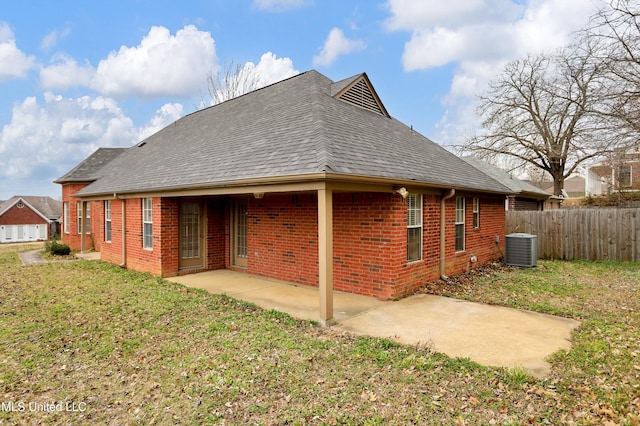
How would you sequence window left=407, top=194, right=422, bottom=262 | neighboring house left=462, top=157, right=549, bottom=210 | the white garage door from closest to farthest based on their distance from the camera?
window left=407, top=194, right=422, bottom=262, neighboring house left=462, top=157, right=549, bottom=210, the white garage door

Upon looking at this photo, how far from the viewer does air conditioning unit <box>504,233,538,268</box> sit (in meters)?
11.2

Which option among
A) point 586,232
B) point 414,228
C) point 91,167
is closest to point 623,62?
point 586,232

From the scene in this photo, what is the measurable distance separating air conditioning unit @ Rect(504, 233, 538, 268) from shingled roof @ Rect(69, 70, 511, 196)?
1.77m

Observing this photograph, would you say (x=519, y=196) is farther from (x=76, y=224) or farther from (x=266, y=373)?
(x=76, y=224)

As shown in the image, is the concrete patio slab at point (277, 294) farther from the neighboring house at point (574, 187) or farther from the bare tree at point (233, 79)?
the neighboring house at point (574, 187)

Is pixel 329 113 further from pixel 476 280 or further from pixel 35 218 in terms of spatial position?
pixel 35 218

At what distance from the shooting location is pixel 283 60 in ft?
88.9

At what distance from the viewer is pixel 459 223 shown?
9852 millimetres

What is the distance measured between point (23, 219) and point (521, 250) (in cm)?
5205

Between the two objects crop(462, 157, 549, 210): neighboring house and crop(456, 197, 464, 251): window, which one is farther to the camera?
crop(462, 157, 549, 210): neighboring house

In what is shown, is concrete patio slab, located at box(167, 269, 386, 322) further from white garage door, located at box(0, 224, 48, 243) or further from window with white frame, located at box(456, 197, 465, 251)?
white garage door, located at box(0, 224, 48, 243)

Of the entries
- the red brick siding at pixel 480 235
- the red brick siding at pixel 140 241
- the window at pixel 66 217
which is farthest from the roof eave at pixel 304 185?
the window at pixel 66 217

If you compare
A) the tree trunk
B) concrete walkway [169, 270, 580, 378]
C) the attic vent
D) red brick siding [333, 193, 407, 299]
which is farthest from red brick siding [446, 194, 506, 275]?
the tree trunk

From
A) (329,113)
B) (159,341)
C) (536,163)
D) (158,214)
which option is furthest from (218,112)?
(536,163)
